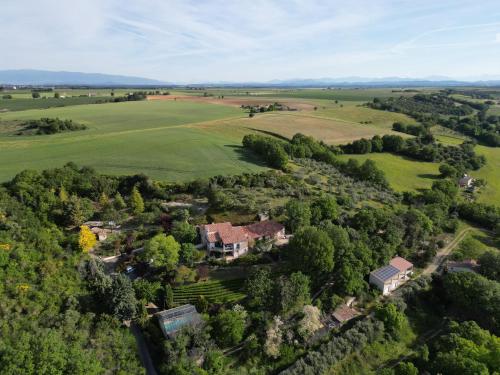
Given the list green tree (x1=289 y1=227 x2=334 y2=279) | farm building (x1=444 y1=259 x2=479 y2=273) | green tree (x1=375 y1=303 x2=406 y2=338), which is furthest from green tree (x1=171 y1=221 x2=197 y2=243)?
farm building (x1=444 y1=259 x2=479 y2=273)

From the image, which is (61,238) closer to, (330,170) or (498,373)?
(498,373)

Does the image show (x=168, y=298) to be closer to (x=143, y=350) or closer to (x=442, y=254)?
(x=143, y=350)

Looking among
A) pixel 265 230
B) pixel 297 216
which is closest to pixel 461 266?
pixel 297 216

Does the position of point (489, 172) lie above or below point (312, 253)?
below

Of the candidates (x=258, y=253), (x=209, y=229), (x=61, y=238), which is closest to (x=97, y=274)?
(x=61, y=238)

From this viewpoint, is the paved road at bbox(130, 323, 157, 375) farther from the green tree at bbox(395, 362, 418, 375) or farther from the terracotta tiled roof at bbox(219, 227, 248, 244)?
the green tree at bbox(395, 362, 418, 375)
